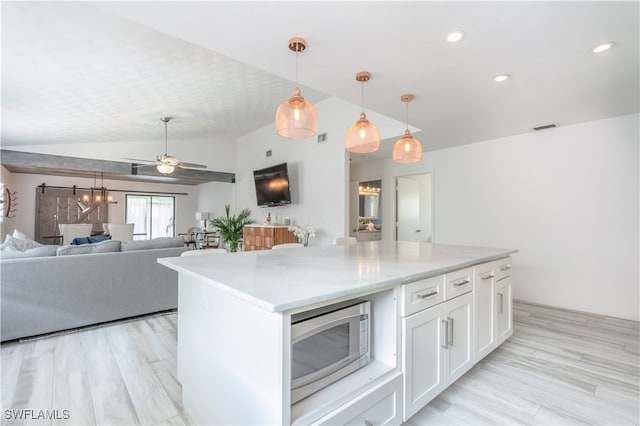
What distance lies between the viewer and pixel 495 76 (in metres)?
2.54

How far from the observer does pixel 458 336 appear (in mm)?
1930

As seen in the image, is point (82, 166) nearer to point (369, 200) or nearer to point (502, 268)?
point (369, 200)

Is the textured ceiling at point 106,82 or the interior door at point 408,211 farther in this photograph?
the interior door at point 408,211

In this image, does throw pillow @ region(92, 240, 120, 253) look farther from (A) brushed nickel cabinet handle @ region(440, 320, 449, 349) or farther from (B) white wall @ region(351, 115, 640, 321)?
(B) white wall @ region(351, 115, 640, 321)

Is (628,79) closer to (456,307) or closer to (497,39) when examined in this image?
(497,39)

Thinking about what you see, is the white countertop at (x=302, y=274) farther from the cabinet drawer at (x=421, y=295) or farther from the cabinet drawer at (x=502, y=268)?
the cabinet drawer at (x=502, y=268)

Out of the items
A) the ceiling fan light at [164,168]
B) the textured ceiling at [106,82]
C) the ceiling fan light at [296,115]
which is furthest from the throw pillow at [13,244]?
the ceiling fan light at [296,115]

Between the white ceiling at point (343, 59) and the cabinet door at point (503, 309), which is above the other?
the white ceiling at point (343, 59)

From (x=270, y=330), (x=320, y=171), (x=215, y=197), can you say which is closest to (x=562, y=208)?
(x=320, y=171)

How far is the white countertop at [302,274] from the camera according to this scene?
1126 millimetres

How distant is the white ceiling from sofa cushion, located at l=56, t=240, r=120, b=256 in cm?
190

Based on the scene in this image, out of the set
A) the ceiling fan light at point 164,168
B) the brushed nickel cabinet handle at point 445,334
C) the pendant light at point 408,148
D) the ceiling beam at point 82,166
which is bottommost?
the brushed nickel cabinet handle at point 445,334

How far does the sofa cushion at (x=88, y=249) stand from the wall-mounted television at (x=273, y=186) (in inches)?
131

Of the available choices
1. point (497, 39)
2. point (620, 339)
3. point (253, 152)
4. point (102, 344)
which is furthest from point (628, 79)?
point (253, 152)
